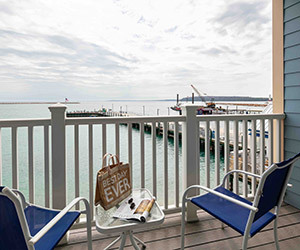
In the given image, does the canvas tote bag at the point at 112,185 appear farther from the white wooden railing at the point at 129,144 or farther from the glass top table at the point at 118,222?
the white wooden railing at the point at 129,144

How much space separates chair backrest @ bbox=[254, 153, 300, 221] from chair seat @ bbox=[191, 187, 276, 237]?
0.08 m

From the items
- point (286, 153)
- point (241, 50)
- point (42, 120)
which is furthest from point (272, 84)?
point (241, 50)

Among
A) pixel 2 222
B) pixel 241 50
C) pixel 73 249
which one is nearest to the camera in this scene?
pixel 2 222

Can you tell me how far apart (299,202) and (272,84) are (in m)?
1.39

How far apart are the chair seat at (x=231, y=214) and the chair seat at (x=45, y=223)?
897mm

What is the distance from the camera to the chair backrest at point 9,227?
0.87 m

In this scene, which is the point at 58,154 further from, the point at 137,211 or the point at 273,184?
the point at 273,184

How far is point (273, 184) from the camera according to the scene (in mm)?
1295

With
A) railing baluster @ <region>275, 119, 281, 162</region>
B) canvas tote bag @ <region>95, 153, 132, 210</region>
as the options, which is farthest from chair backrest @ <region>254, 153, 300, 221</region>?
railing baluster @ <region>275, 119, 281, 162</region>

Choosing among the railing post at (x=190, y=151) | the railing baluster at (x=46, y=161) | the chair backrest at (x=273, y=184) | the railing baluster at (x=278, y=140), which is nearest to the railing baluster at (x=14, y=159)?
the railing baluster at (x=46, y=161)

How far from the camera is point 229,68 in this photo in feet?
45.0

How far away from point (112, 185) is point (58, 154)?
63 centimetres

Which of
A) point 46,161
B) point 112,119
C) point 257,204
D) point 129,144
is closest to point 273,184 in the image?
point 257,204

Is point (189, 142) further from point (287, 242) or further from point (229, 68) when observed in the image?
point (229, 68)
